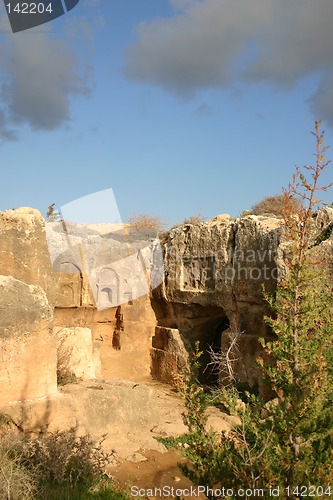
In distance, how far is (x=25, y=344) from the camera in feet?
16.6

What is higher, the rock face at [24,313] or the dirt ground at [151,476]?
the rock face at [24,313]

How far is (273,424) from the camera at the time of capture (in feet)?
9.92

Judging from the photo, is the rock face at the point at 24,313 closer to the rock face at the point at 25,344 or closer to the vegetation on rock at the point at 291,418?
the rock face at the point at 25,344

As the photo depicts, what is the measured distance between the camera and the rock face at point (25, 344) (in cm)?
495

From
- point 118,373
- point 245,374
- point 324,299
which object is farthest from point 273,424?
point 118,373

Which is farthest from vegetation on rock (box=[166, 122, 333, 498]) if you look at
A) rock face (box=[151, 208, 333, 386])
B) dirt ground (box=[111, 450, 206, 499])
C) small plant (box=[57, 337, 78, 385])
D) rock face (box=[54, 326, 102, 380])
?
rock face (box=[151, 208, 333, 386])

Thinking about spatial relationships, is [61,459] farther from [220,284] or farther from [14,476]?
[220,284]

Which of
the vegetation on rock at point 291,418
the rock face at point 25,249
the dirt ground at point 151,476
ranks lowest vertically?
the dirt ground at point 151,476

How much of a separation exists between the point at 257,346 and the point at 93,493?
5051mm

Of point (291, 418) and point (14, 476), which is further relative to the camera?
point (14, 476)

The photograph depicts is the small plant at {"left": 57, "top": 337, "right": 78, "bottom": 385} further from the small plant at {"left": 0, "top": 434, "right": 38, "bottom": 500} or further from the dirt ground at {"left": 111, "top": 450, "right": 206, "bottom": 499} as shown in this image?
the small plant at {"left": 0, "top": 434, "right": 38, "bottom": 500}

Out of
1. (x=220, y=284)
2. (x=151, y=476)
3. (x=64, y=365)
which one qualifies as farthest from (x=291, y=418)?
(x=220, y=284)

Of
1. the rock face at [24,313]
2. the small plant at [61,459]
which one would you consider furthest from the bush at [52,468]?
the rock face at [24,313]

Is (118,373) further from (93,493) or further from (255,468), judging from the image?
(255,468)
